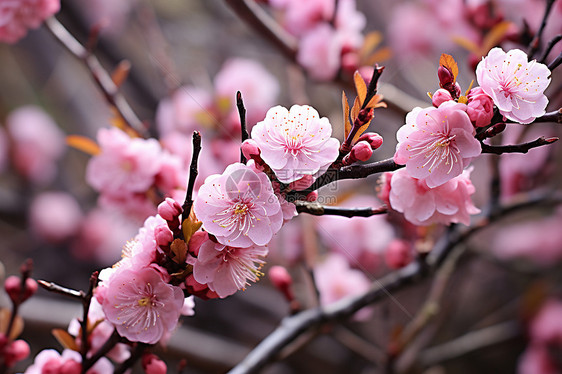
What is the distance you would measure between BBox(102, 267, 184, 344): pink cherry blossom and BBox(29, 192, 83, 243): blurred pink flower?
180 centimetres

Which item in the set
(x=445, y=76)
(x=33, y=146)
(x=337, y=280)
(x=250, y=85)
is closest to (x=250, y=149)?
(x=445, y=76)

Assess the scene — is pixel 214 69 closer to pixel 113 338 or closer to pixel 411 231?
pixel 411 231

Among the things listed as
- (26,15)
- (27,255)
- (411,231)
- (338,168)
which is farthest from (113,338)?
(27,255)

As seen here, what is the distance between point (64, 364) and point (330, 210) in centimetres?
47

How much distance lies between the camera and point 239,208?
24.0 inches

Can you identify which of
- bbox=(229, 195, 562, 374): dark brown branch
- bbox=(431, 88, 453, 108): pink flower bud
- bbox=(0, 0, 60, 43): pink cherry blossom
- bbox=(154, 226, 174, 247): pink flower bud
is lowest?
bbox=(229, 195, 562, 374): dark brown branch

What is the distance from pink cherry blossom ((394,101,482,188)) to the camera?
1.93ft

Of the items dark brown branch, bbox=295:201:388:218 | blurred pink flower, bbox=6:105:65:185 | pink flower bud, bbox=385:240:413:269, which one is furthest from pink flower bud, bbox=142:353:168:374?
blurred pink flower, bbox=6:105:65:185

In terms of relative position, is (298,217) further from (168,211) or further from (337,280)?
(168,211)

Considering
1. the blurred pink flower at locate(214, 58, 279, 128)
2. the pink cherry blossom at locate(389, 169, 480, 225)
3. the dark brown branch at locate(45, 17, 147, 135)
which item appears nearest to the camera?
the pink cherry blossom at locate(389, 169, 480, 225)

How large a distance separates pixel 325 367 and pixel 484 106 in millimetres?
1553

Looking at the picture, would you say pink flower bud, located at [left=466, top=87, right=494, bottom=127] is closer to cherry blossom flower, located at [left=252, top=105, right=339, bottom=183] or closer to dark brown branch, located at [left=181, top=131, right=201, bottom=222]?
cherry blossom flower, located at [left=252, top=105, right=339, bottom=183]

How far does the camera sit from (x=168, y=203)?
623 mm

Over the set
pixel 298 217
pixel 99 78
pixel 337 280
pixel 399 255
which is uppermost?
pixel 99 78
